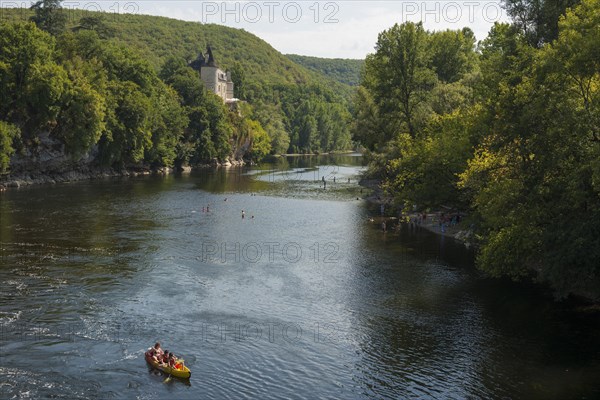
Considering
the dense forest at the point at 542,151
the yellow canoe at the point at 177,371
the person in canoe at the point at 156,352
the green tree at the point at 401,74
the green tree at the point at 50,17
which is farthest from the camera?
the green tree at the point at 50,17

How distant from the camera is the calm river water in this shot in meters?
28.1

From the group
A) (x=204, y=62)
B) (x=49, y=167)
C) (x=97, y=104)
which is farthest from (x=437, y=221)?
(x=204, y=62)

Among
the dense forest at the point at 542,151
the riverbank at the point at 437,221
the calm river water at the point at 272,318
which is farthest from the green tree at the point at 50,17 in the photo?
the dense forest at the point at 542,151

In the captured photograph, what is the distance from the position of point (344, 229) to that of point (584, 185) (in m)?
35.7

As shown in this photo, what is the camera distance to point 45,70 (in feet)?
311

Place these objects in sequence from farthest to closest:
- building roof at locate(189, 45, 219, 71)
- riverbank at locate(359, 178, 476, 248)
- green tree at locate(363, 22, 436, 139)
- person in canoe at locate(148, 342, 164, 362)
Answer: building roof at locate(189, 45, 219, 71)
green tree at locate(363, 22, 436, 139)
riverbank at locate(359, 178, 476, 248)
person in canoe at locate(148, 342, 164, 362)

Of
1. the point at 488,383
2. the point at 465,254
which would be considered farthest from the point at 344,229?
the point at 488,383

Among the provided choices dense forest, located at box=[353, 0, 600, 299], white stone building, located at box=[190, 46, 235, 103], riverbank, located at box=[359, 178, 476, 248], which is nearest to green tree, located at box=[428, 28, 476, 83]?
riverbank, located at box=[359, 178, 476, 248]

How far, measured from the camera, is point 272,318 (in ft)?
121

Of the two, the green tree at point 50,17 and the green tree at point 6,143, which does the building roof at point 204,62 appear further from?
the green tree at point 6,143

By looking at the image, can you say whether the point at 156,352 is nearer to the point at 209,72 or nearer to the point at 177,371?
the point at 177,371

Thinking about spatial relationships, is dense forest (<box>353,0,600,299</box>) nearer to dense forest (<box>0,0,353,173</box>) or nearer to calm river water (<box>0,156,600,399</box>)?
calm river water (<box>0,156,600,399</box>)

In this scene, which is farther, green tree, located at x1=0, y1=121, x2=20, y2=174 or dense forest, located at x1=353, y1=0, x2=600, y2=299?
green tree, located at x1=0, y1=121, x2=20, y2=174

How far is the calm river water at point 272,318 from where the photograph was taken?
92.1 ft
